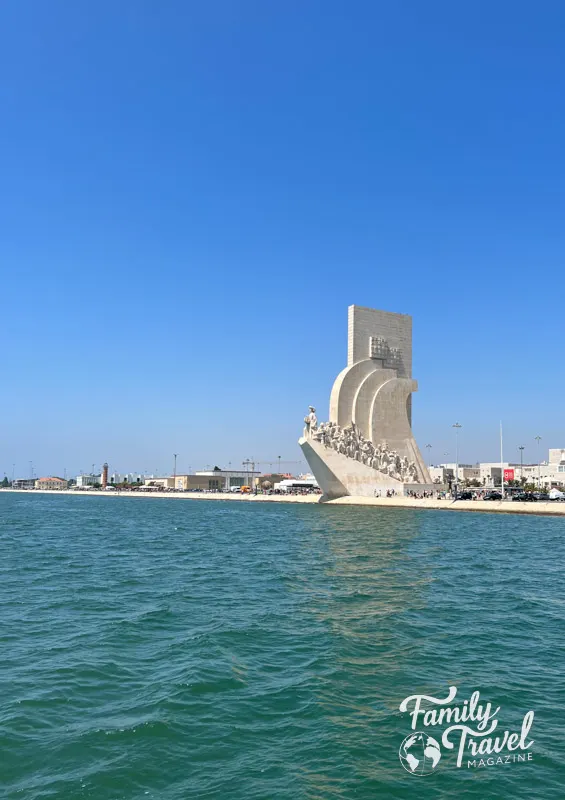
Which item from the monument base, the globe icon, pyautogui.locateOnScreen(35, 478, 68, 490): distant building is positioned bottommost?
pyautogui.locateOnScreen(35, 478, 68, 490): distant building

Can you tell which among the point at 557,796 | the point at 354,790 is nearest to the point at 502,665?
the point at 557,796

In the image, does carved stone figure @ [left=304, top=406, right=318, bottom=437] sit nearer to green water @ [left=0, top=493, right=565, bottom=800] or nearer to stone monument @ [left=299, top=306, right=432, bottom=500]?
stone monument @ [left=299, top=306, right=432, bottom=500]

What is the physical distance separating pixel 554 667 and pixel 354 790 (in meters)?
3.02

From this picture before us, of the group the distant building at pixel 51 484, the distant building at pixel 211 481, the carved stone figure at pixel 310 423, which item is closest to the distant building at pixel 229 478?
the distant building at pixel 211 481

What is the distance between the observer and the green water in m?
3.80

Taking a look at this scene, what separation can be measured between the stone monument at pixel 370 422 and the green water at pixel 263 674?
89.1 feet

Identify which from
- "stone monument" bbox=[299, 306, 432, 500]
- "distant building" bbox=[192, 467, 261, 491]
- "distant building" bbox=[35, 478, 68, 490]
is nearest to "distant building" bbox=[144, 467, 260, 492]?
"distant building" bbox=[192, 467, 261, 491]

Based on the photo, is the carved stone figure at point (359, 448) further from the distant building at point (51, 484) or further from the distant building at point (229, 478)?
the distant building at point (51, 484)

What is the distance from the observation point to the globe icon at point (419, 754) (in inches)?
155

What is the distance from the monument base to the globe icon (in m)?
34.2

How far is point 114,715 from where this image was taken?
466cm

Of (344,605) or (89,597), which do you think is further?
(89,597)

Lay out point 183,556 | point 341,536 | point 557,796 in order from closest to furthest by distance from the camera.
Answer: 1. point 557,796
2. point 183,556
3. point 341,536

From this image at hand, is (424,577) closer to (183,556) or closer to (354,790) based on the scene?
(183,556)
